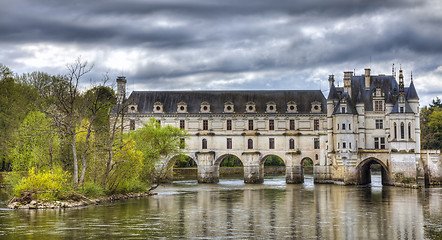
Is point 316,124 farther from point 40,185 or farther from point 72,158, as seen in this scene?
point 40,185

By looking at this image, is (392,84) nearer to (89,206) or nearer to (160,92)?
(160,92)

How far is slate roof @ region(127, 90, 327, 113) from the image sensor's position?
69.4 meters

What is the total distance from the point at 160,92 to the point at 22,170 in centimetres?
3192

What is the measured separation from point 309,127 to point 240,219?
124 feet

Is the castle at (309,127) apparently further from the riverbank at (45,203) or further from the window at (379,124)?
the riverbank at (45,203)

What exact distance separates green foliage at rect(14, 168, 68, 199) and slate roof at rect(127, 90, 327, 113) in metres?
33.2

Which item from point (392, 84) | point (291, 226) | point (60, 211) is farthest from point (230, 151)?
point (291, 226)

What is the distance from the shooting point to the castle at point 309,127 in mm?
57500

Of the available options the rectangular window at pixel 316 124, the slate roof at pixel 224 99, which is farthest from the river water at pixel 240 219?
the slate roof at pixel 224 99

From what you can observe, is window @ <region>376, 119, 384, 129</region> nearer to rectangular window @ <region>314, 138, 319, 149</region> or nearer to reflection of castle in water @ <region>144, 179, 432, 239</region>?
rectangular window @ <region>314, 138, 319, 149</region>

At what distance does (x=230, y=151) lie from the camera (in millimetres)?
68562

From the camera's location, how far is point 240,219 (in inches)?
1241

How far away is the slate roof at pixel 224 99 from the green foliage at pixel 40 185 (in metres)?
33.2

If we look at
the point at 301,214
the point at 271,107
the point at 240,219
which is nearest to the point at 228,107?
the point at 271,107
